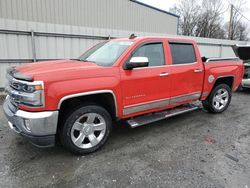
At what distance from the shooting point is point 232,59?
5102mm

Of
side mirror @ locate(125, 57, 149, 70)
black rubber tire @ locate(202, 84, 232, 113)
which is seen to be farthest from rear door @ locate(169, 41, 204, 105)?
side mirror @ locate(125, 57, 149, 70)

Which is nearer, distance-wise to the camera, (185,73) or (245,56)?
(185,73)

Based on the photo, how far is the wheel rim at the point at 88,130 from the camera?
2.84 meters

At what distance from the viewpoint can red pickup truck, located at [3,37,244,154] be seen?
2467mm

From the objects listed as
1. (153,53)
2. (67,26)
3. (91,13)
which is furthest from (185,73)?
(91,13)

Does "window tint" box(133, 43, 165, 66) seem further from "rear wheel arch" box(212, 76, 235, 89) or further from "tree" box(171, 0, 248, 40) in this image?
"tree" box(171, 0, 248, 40)

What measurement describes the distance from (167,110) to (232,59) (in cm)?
261

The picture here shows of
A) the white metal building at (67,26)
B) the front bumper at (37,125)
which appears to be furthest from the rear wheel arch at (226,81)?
the white metal building at (67,26)

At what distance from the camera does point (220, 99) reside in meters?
5.02

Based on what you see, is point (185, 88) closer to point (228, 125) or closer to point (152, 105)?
point (152, 105)

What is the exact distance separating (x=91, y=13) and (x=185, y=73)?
9177 mm

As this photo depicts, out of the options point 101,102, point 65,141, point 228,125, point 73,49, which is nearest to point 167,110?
point 228,125

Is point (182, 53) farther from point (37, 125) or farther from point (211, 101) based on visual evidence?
point (37, 125)

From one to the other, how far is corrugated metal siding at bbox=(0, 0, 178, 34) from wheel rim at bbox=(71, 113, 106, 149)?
8.66 meters
